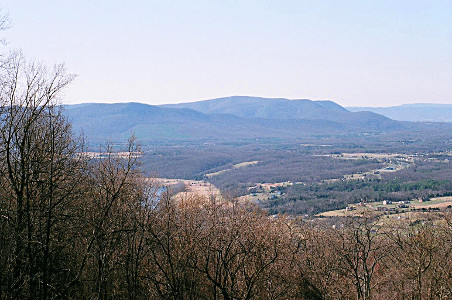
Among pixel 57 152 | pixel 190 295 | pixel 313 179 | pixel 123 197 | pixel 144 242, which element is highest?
pixel 57 152

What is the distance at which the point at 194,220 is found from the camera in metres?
17.9

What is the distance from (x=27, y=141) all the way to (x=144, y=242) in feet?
20.9

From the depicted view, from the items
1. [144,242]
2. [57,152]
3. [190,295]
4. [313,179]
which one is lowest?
[313,179]

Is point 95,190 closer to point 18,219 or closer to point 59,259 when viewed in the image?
point 59,259

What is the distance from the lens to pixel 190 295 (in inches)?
659

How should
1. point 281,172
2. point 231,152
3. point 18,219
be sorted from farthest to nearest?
point 231,152
point 281,172
point 18,219

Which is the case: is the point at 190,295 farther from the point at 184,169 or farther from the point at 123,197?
the point at 184,169

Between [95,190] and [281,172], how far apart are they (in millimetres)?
109433

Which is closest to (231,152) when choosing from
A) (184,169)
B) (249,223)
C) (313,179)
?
(184,169)

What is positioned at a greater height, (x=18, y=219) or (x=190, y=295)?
(x=18, y=219)

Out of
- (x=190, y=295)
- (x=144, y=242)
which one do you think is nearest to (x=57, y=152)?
(x=144, y=242)

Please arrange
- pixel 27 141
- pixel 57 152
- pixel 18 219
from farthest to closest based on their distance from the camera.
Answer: pixel 57 152
pixel 27 141
pixel 18 219

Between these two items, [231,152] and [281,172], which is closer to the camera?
[281,172]

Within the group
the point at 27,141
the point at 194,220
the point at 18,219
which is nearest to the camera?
the point at 18,219
